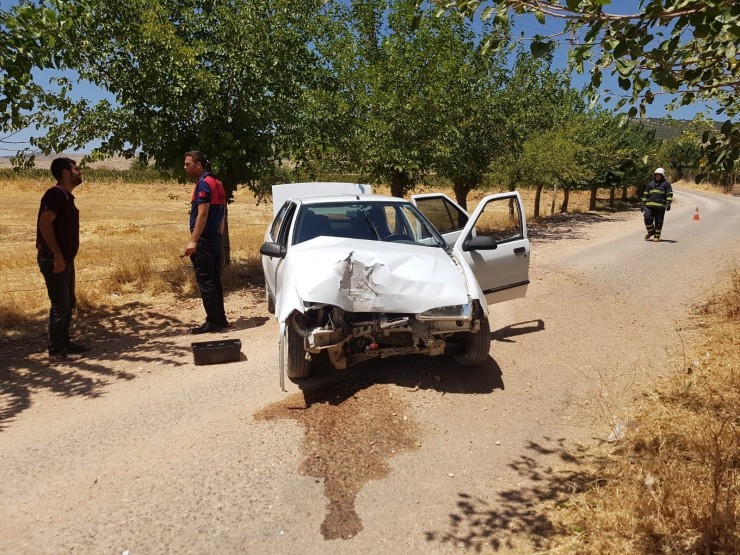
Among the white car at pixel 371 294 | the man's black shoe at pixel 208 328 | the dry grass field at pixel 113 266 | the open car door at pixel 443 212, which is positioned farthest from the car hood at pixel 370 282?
the dry grass field at pixel 113 266

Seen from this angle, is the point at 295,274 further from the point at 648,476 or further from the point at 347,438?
the point at 648,476

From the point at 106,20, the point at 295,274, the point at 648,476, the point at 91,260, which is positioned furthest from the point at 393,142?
the point at 648,476

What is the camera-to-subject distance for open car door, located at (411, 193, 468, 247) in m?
7.27

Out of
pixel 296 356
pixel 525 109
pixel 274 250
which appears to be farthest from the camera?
pixel 525 109

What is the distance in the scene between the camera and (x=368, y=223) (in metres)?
6.07

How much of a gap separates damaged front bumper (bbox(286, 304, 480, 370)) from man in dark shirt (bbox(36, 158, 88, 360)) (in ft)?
9.86

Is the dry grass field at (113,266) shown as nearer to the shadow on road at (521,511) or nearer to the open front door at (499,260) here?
the open front door at (499,260)

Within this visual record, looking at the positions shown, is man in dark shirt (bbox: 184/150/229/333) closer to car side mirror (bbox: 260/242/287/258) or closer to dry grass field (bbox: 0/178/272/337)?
car side mirror (bbox: 260/242/287/258)

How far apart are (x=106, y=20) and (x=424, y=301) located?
7.13m

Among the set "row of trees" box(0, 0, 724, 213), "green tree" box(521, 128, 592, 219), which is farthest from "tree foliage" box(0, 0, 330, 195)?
"green tree" box(521, 128, 592, 219)

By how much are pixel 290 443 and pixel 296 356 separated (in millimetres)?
984

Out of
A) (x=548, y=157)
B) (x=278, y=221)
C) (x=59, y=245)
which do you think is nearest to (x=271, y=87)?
(x=278, y=221)

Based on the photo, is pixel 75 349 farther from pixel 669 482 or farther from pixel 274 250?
pixel 669 482

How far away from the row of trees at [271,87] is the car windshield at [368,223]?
1.91m
